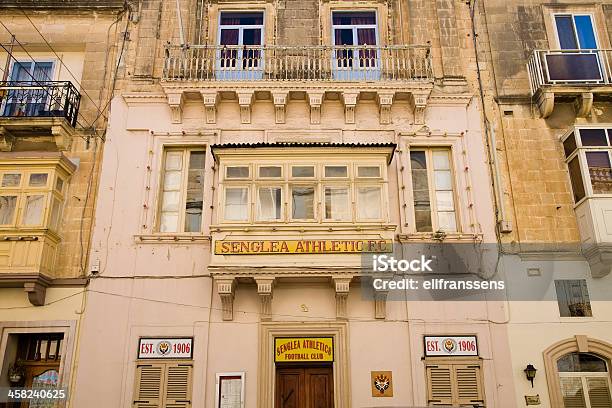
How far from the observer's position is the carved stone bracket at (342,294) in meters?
11.8

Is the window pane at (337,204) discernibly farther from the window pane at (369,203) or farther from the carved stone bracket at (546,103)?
the carved stone bracket at (546,103)

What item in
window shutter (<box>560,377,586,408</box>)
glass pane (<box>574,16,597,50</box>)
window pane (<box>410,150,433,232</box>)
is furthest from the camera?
glass pane (<box>574,16,597,50</box>)

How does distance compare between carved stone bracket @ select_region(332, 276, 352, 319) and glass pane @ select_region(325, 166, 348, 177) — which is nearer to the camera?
carved stone bracket @ select_region(332, 276, 352, 319)

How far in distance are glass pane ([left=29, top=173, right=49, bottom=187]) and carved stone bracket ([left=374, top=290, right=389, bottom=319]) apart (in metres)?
7.96

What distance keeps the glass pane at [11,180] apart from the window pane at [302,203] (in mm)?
6329

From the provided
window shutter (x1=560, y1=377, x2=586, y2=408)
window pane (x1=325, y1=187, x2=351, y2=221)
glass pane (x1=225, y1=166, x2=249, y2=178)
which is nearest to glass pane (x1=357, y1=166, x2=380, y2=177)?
window pane (x1=325, y1=187, x2=351, y2=221)

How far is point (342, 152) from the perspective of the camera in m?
12.8

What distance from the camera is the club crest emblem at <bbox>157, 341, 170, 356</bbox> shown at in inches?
468

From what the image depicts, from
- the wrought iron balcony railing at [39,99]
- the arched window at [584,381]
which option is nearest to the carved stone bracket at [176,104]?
the wrought iron balcony railing at [39,99]

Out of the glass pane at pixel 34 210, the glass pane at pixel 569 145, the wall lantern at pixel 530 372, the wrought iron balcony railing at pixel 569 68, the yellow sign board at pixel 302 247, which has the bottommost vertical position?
the wall lantern at pixel 530 372

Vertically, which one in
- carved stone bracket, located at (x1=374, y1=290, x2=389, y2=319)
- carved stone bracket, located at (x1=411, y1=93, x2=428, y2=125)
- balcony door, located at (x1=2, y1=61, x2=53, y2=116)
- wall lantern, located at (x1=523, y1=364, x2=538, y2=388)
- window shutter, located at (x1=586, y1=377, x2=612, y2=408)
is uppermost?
balcony door, located at (x1=2, y1=61, x2=53, y2=116)

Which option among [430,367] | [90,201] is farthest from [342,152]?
[90,201]

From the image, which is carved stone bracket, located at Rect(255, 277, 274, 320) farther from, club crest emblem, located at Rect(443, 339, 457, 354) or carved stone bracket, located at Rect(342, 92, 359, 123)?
carved stone bracket, located at Rect(342, 92, 359, 123)

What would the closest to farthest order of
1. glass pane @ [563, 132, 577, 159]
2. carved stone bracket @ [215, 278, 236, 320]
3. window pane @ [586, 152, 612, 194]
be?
carved stone bracket @ [215, 278, 236, 320] < window pane @ [586, 152, 612, 194] < glass pane @ [563, 132, 577, 159]
